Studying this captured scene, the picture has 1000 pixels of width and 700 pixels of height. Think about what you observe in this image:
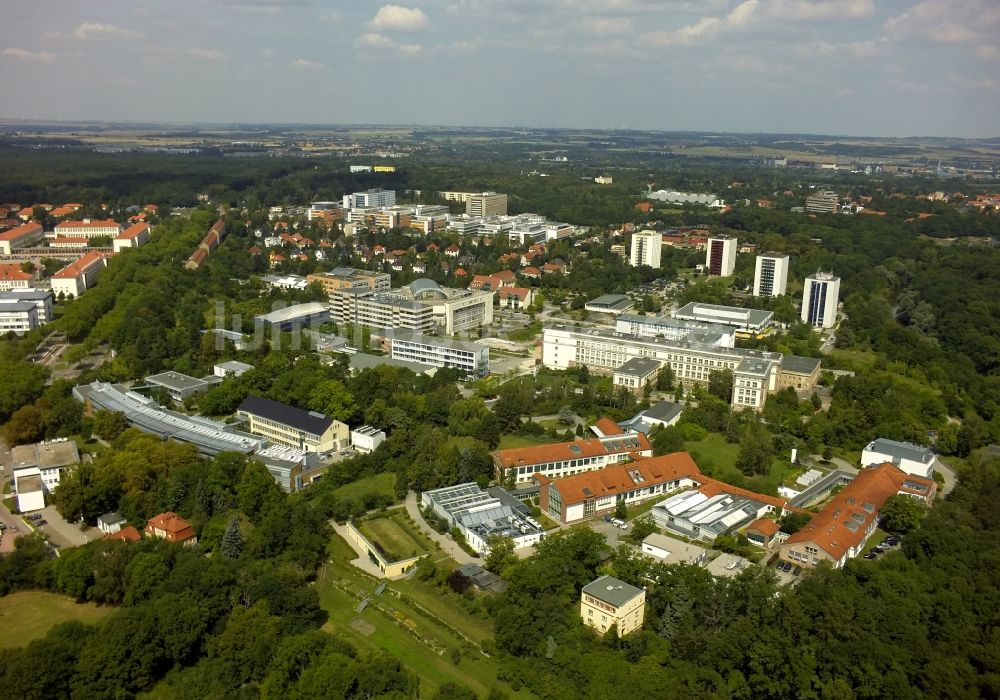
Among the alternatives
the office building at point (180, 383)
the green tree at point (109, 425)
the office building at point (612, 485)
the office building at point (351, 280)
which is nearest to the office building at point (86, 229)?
the office building at point (351, 280)

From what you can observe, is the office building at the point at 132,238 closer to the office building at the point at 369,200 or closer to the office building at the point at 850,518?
the office building at the point at 369,200

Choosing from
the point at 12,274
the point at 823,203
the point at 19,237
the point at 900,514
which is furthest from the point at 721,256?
the point at 19,237

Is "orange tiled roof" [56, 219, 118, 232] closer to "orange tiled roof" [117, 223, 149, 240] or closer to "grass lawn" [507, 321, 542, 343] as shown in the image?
"orange tiled roof" [117, 223, 149, 240]

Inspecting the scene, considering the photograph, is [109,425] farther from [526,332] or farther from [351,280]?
[526,332]

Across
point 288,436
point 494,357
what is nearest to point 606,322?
point 494,357

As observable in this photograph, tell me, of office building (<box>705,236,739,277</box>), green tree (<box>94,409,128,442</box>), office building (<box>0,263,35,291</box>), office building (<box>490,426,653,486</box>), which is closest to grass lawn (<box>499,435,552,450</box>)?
office building (<box>490,426,653,486</box>)

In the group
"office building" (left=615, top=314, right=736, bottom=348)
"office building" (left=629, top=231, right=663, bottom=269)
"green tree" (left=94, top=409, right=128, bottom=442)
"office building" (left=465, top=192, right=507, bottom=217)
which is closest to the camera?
"green tree" (left=94, top=409, right=128, bottom=442)
